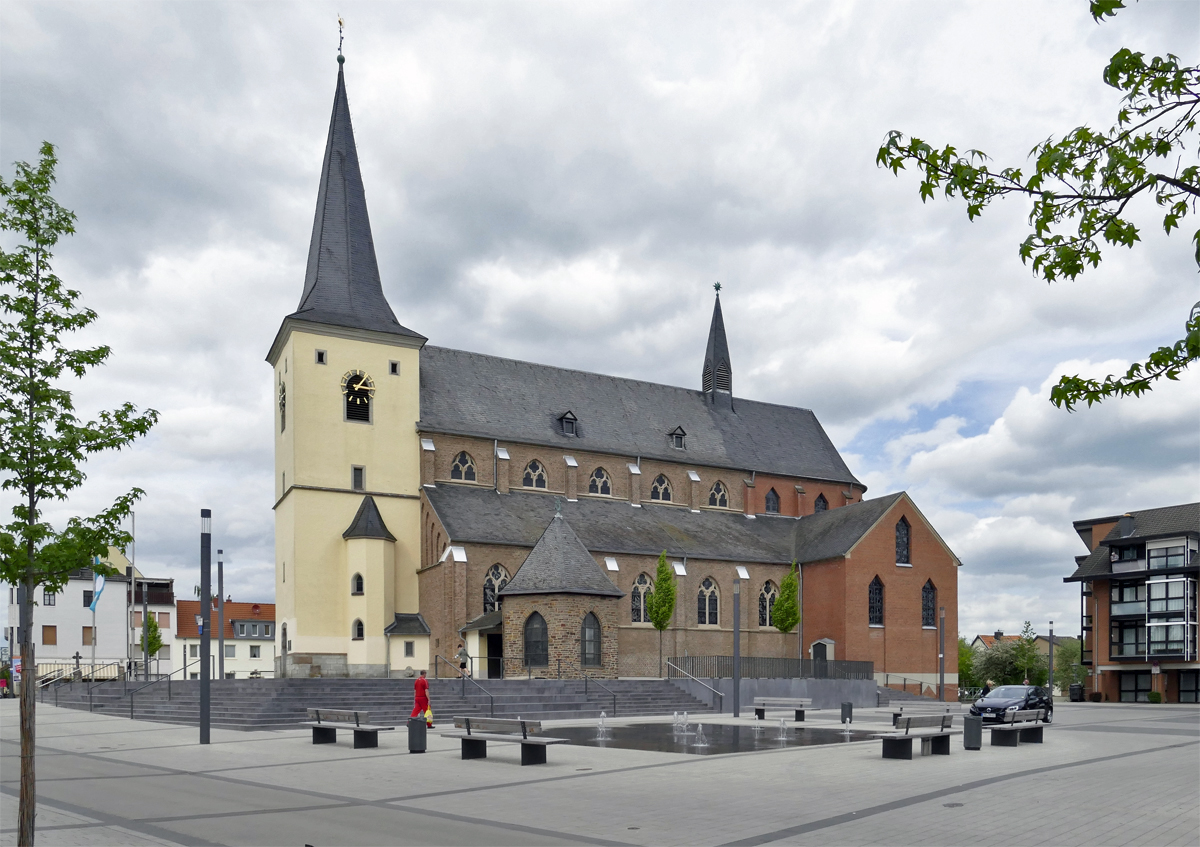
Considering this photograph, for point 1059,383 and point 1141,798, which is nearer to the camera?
point 1059,383

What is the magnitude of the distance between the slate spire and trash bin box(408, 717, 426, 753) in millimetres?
29716

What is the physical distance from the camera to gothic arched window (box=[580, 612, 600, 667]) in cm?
4094

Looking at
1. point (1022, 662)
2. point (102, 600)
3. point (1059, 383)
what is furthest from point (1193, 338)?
point (102, 600)

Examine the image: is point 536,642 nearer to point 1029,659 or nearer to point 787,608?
point 787,608

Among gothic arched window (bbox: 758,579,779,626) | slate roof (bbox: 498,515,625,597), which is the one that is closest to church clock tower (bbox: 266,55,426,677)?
slate roof (bbox: 498,515,625,597)

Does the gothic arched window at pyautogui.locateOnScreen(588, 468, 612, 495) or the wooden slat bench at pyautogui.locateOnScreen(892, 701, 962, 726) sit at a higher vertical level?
the gothic arched window at pyautogui.locateOnScreen(588, 468, 612, 495)

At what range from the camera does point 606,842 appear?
10844 mm

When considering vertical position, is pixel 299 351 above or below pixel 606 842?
above

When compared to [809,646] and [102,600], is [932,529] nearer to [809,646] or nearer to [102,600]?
[809,646]

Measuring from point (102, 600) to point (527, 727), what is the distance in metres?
74.1

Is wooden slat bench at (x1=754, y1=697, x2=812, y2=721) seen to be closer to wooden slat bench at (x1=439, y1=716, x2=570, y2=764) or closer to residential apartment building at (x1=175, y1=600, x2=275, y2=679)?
wooden slat bench at (x1=439, y1=716, x2=570, y2=764)

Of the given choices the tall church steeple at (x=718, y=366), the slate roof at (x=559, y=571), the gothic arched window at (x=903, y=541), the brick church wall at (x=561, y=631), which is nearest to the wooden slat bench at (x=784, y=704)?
the brick church wall at (x=561, y=631)

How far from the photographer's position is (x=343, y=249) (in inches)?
1927

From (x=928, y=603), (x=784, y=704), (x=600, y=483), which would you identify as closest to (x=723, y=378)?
(x=600, y=483)
